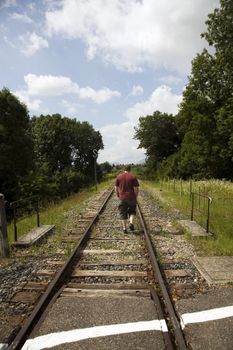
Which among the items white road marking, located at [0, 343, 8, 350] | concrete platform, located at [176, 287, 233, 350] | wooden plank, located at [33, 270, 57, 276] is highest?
wooden plank, located at [33, 270, 57, 276]

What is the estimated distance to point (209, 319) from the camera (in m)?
4.66

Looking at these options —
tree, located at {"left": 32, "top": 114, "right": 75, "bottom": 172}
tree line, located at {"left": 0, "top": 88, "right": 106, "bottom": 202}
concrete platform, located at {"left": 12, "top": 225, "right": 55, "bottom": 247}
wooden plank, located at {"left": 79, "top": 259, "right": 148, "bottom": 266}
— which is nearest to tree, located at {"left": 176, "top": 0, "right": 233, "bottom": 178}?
tree line, located at {"left": 0, "top": 88, "right": 106, "bottom": 202}

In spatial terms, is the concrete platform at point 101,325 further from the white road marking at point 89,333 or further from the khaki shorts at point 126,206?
the khaki shorts at point 126,206

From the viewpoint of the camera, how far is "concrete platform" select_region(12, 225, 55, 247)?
9062 mm

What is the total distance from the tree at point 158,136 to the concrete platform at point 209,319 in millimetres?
64913

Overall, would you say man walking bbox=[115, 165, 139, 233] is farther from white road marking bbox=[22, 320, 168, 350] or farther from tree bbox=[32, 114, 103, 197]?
tree bbox=[32, 114, 103, 197]

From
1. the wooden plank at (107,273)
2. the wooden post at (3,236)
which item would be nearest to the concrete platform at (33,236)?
the wooden post at (3,236)

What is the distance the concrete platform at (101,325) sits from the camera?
13.4 ft

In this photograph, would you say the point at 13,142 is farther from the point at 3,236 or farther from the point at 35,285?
the point at 35,285

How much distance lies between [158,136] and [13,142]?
1521 inches

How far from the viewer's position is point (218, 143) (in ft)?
129

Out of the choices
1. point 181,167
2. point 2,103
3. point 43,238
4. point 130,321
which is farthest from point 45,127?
point 130,321

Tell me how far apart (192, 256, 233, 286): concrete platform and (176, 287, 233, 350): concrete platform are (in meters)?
0.49

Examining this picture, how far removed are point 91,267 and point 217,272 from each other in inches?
92.1
